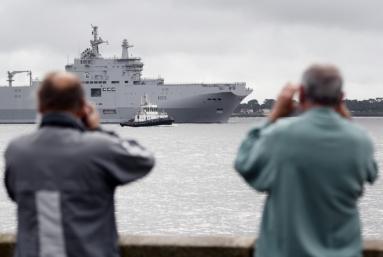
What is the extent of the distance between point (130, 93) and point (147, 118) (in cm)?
476

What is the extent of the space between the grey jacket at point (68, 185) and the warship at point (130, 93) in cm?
6201

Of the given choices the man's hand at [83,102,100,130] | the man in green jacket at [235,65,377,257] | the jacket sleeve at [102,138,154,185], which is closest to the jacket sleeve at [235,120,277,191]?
the man in green jacket at [235,65,377,257]

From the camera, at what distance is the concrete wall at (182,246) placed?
2453 mm

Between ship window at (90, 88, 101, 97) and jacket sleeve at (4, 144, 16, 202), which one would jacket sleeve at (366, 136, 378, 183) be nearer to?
jacket sleeve at (4, 144, 16, 202)

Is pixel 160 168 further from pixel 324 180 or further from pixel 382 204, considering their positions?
pixel 324 180

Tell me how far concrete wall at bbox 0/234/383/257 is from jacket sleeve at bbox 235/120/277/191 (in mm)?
782

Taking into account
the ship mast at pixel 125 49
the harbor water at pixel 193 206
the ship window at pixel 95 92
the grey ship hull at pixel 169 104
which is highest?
the ship mast at pixel 125 49

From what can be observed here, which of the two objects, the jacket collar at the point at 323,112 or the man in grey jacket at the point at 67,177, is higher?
the jacket collar at the point at 323,112

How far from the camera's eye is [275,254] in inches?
66.2

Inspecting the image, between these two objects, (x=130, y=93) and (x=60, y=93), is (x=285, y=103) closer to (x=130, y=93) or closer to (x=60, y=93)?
(x=60, y=93)

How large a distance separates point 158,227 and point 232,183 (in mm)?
8312

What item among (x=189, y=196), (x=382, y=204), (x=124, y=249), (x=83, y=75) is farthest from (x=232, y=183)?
(x=83, y=75)

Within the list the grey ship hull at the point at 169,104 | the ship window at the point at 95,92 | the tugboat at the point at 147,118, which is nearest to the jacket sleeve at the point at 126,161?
the grey ship hull at the point at 169,104

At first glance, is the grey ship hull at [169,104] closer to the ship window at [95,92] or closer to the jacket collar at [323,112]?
the ship window at [95,92]
